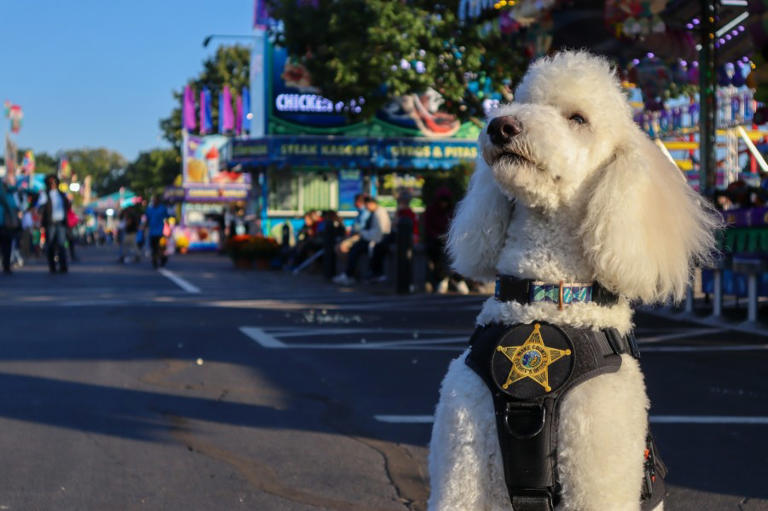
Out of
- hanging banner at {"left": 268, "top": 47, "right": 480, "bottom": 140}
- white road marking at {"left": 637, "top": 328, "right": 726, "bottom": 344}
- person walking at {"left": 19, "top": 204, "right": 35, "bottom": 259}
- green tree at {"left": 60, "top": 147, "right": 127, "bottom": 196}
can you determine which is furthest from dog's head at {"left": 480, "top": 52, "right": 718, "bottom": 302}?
green tree at {"left": 60, "top": 147, "right": 127, "bottom": 196}

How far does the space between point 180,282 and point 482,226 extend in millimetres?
17350

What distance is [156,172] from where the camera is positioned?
246 ft

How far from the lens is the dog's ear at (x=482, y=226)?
2672mm

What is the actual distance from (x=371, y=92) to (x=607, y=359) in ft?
69.8

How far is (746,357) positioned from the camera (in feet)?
29.0

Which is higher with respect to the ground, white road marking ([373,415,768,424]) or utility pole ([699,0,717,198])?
utility pole ([699,0,717,198])

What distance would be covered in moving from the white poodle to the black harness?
2 cm

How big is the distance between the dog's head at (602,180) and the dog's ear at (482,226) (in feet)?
0.32

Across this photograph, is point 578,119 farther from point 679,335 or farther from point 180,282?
point 180,282

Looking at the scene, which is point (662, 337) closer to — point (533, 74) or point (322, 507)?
point (322, 507)

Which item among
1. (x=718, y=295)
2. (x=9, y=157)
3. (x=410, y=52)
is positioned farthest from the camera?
(x=9, y=157)

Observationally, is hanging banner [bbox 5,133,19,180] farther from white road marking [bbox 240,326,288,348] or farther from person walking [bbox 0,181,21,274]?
white road marking [bbox 240,326,288,348]

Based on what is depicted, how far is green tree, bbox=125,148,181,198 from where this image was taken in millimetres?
73812

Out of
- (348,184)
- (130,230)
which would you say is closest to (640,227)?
(130,230)
